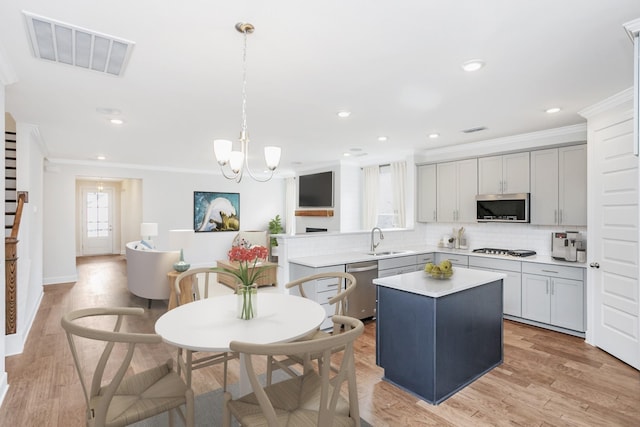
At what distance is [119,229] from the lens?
1123cm

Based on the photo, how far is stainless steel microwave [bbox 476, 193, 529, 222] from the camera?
15.0 ft

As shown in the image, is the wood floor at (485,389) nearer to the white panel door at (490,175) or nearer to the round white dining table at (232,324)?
the round white dining table at (232,324)

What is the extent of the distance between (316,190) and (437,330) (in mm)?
5614

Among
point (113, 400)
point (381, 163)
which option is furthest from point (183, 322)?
point (381, 163)

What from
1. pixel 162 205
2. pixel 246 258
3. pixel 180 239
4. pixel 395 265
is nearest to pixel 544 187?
pixel 395 265

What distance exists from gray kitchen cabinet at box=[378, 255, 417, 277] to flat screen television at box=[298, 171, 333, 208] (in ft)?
9.12

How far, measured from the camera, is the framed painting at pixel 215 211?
28.9ft

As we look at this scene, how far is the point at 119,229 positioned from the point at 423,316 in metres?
11.2

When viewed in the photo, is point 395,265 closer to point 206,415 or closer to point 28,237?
point 206,415

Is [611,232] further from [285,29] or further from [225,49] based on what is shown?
[225,49]

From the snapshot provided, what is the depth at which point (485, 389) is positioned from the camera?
275 cm

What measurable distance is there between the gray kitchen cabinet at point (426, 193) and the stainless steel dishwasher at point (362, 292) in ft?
5.98

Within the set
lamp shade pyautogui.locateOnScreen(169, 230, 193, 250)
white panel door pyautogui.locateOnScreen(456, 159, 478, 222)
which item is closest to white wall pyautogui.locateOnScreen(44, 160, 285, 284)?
lamp shade pyautogui.locateOnScreen(169, 230, 193, 250)

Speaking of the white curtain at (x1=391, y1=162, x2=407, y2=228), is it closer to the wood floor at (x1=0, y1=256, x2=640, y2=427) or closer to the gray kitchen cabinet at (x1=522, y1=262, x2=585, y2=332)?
the gray kitchen cabinet at (x1=522, y1=262, x2=585, y2=332)
